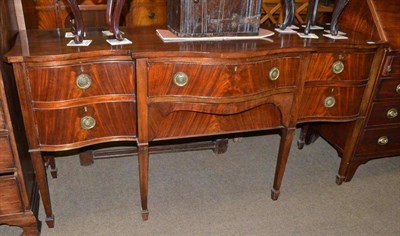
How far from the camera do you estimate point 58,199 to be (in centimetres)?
188

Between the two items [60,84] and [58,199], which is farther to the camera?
[58,199]

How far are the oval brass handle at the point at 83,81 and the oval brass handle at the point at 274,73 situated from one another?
776mm

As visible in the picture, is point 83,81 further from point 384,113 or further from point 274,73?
point 384,113

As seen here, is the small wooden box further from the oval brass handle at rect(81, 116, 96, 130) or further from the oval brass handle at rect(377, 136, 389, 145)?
the oval brass handle at rect(377, 136, 389, 145)

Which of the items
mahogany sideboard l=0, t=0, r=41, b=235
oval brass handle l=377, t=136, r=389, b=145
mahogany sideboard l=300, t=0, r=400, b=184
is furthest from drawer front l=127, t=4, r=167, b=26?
oval brass handle l=377, t=136, r=389, b=145

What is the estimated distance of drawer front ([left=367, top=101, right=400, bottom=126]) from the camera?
6.32 ft

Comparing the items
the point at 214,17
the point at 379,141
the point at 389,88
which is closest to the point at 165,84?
the point at 214,17

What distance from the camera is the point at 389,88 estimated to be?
1884mm

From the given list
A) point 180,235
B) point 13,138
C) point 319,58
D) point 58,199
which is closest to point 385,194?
point 319,58

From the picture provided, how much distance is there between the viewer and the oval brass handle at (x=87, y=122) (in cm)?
144

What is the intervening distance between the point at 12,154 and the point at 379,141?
6.42 feet

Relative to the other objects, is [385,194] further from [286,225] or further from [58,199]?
[58,199]

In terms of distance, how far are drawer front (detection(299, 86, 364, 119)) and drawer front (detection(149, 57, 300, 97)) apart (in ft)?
0.90

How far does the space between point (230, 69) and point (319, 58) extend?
0.50m
